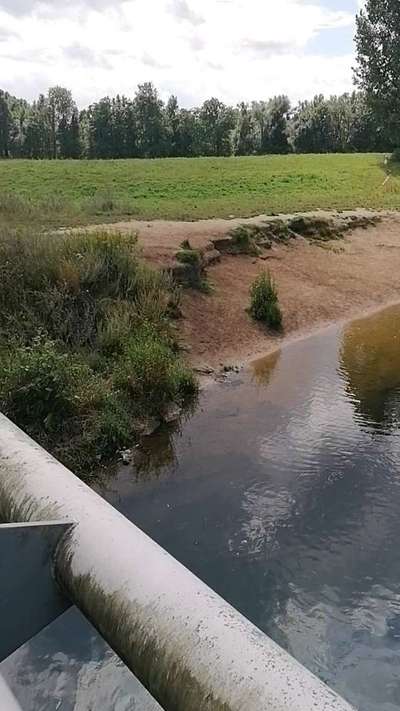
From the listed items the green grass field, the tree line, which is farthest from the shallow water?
the tree line

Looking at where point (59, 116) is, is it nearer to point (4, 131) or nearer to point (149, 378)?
point (4, 131)

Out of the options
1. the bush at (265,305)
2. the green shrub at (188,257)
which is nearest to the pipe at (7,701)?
the bush at (265,305)

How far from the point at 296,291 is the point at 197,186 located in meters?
15.0

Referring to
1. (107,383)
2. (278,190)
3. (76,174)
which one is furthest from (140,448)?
(76,174)

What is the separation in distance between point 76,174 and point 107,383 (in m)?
25.9

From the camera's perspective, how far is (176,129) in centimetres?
7225

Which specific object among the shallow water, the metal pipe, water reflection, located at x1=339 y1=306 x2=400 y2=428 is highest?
the metal pipe

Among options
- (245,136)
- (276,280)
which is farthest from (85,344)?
(245,136)

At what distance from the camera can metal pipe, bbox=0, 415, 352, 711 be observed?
6.30ft

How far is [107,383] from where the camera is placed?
8688mm

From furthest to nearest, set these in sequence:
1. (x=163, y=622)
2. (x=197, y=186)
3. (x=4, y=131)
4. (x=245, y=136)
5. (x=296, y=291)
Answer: (x=4, y=131) < (x=245, y=136) < (x=197, y=186) < (x=296, y=291) < (x=163, y=622)

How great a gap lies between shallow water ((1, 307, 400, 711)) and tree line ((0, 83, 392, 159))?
184 feet

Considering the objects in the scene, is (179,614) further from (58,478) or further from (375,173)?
(375,173)

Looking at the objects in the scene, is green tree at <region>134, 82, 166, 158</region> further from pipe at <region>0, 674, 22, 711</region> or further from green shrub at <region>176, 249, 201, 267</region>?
pipe at <region>0, 674, 22, 711</region>
